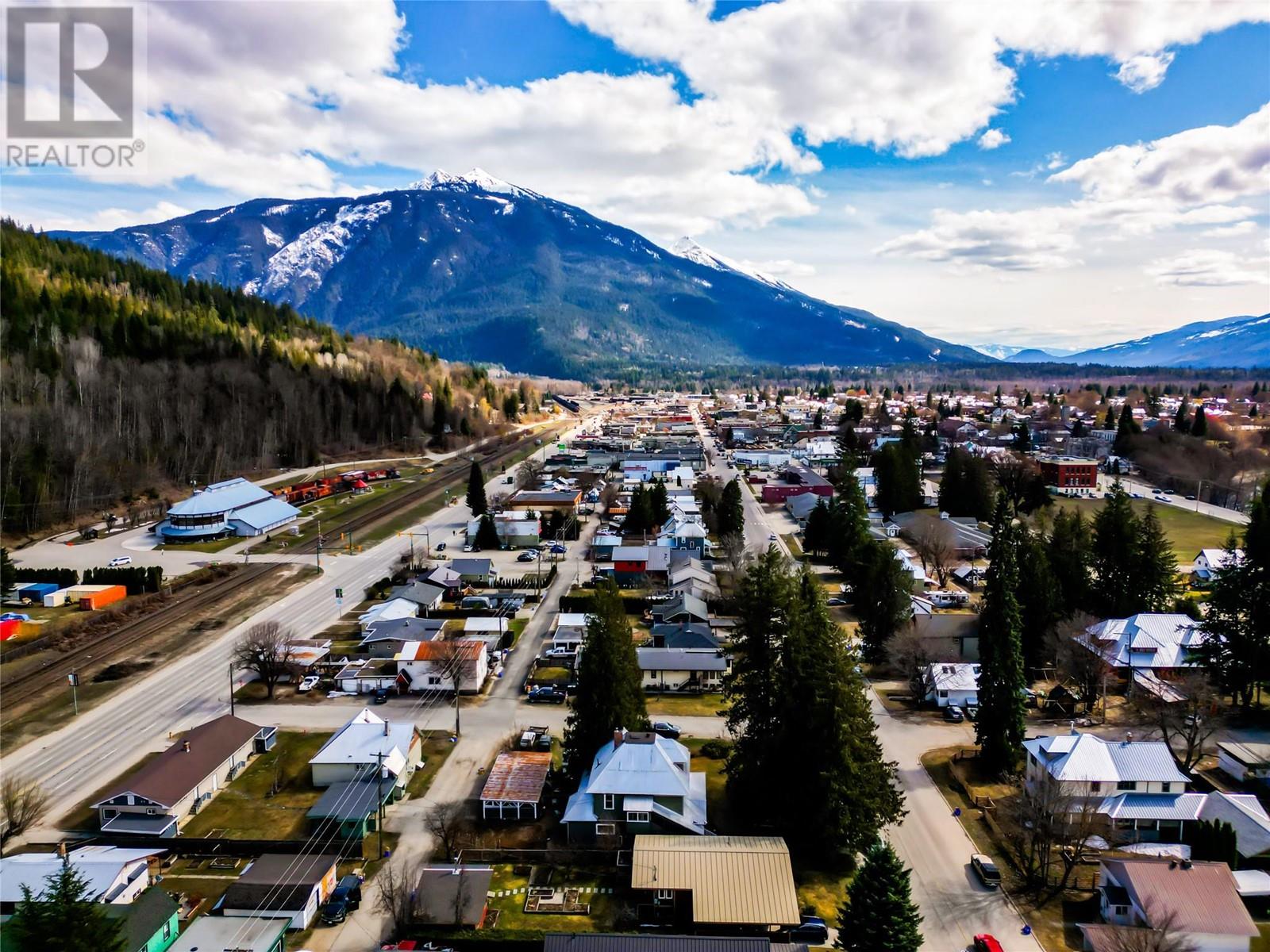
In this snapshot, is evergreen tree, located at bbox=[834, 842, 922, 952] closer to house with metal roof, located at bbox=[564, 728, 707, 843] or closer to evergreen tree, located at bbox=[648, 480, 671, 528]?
house with metal roof, located at bbox=[564, 728, 707, 843]

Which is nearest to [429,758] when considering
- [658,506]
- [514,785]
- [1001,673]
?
[514,785]

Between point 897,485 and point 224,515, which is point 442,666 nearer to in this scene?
point 224,515

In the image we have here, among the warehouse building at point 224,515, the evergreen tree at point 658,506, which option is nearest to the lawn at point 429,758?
the evergreen tree at point 658,506

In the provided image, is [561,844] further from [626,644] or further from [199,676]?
[199,676]

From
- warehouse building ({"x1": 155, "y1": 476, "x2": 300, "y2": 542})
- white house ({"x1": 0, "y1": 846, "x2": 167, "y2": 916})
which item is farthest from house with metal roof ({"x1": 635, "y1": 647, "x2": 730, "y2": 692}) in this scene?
warehouse building ({"x1": 155, "y1": 476, "x2": 300, "y2": 542})

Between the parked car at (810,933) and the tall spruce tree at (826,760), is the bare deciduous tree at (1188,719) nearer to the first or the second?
the tall spruce tree at (826,760)

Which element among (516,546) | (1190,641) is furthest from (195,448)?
(1190,641)
